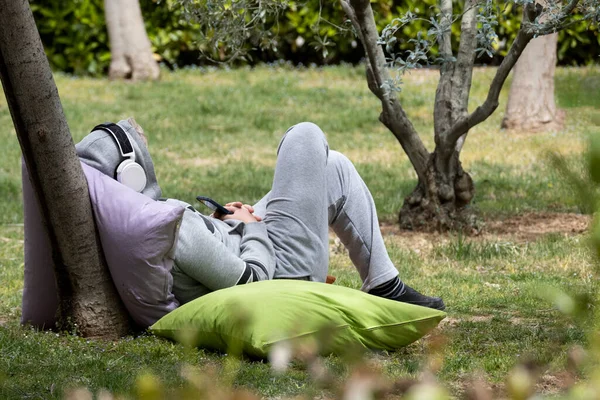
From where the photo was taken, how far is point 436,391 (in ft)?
3.28

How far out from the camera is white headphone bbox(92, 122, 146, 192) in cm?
A: 371

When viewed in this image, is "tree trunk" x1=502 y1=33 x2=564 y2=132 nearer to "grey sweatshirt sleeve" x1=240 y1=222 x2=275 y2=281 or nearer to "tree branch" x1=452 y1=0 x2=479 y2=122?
"tree branch" x1=452 y1=0 x2=479 y2=122

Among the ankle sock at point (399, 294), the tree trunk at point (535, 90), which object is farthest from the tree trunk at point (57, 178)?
the tree trunk at point (535, 90)

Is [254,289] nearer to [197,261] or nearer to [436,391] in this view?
[197,261]

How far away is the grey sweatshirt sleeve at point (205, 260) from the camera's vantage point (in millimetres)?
3578

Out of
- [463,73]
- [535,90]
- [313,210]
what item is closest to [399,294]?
[313,210]

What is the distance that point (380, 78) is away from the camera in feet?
19.6

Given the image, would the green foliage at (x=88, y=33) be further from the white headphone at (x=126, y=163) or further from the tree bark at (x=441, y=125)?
the white headphone at (x=126, y=163)

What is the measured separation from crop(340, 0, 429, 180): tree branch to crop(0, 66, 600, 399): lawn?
58 centimetres

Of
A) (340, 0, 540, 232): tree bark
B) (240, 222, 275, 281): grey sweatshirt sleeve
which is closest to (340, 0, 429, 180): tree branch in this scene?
(340, 0, 540, 232): tree bark

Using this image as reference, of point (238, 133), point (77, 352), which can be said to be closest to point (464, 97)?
point (77, 352)

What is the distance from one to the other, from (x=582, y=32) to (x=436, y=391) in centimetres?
1384

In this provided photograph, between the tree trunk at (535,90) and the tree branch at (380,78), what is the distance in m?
4.43

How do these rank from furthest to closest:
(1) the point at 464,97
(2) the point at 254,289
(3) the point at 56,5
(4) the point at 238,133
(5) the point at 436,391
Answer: (3) the point at 56,5
(4) the point at 238,133
(1) the point at 464,97
(2) the point at 254,289
(5) the point at 436,391
